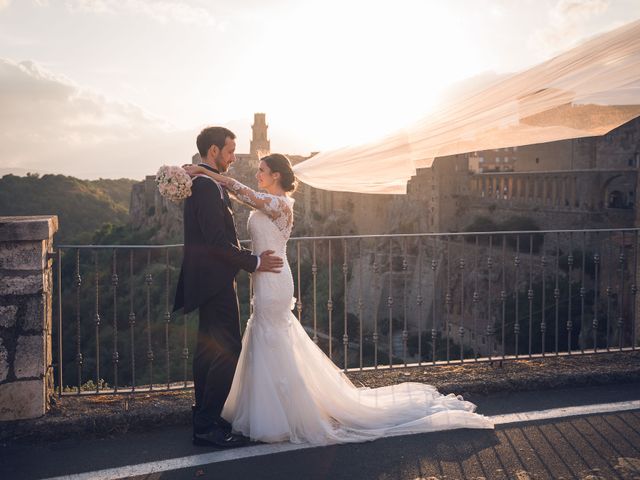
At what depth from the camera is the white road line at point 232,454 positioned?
12.2 ft

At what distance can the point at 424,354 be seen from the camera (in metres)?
27.5

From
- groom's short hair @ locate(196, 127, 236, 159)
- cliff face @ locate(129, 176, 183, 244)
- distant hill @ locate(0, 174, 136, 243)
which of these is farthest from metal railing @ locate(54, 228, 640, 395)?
distant hill @ locate(0, 174, 136, 243)

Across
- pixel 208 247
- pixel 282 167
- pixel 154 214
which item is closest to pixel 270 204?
pixel 282 167

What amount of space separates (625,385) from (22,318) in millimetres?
4640

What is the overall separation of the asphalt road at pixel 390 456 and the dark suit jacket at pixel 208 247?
3.12 ft

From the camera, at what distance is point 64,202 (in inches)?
3135

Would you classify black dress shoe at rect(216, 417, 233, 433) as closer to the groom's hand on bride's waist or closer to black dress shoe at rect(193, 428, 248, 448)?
black dress shoe at rect(193, 428, 248, 448)

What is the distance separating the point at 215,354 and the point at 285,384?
496mm

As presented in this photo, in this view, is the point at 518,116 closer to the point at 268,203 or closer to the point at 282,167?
the point at 282,167

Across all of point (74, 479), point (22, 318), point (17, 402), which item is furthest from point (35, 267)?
point (74, 479)

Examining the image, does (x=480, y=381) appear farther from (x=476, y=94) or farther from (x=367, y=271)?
(x=367, y=271)

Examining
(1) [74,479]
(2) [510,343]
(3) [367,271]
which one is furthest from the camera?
(3) [367,271]

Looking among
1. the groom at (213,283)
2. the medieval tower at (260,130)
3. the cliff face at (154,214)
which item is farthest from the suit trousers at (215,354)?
the medieval tower at (260,130)

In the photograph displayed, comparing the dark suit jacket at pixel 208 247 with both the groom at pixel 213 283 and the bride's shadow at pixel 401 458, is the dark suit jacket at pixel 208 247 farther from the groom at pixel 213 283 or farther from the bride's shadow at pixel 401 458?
the bride's shadow at pixel 401 458
